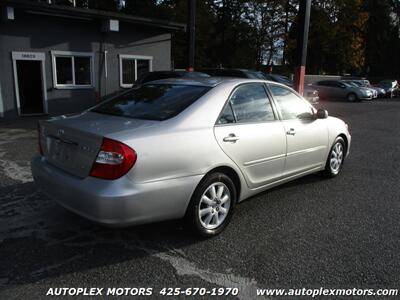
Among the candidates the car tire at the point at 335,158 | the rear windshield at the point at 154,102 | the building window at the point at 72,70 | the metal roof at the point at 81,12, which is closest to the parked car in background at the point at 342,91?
the metal roof at the point at 81,12

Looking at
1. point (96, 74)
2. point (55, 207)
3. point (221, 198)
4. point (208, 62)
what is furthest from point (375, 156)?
point (208, 62)

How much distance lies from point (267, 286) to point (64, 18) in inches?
501

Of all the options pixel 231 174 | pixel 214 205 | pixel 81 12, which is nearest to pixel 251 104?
pixel 231 174

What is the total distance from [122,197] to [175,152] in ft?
1.97

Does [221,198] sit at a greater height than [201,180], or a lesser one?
lesser

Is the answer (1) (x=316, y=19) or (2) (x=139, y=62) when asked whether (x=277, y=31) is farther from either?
(2) (x=139, y=62)

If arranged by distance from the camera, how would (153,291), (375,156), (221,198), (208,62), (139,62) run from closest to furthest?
(153,291) < (221,198) < (375,156) < (139,62) < (208,62)

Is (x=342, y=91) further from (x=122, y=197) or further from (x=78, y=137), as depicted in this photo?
(x=122, y=197)

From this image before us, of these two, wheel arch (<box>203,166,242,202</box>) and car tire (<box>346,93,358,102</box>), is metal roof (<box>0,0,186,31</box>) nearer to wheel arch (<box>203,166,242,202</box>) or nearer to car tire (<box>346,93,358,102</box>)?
wheel arch (<box>203,166,242,202</box>)

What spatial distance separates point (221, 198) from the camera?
3688 mm

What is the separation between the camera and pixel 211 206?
361 centimetres

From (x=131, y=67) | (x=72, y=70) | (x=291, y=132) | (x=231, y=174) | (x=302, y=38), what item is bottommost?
(x=231, y=174)

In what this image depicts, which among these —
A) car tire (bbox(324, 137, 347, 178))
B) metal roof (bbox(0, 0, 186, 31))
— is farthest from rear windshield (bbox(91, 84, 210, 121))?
metal roof (bbox(0, 0, 186, 31))

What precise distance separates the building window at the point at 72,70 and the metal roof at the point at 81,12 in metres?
1.37
